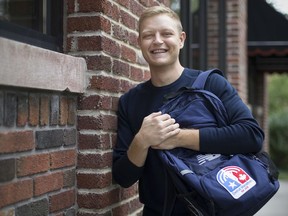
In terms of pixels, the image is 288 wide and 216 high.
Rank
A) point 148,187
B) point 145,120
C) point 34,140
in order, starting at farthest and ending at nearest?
point 148,187, point 145,120, point 34,140

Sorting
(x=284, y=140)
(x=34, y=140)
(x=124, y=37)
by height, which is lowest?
(x=284, y=140)

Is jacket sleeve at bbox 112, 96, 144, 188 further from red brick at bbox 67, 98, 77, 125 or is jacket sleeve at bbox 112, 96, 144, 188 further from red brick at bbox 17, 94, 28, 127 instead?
red brick at bbox 17, 94, 28, 127

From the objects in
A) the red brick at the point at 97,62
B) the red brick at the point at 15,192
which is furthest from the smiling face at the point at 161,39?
the red brick at the point at 15,192

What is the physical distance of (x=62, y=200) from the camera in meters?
2.42

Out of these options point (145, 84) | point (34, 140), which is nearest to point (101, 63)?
point (145, 84)

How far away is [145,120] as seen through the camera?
236cm

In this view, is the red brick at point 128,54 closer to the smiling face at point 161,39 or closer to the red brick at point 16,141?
the smiling face at point 161,39

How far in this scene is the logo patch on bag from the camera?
6.99ft

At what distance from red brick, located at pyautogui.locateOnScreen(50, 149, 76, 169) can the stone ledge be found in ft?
1.02

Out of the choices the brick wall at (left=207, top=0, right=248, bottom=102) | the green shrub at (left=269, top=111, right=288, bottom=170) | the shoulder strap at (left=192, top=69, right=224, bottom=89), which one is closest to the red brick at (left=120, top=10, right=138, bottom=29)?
the shoulder strap at (left=192, top=69, right=224, bottom=89)

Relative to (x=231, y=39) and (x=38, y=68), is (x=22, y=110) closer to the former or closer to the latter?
(x=38, y=68)

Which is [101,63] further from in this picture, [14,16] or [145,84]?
[14,16]

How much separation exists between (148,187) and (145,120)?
39 cm

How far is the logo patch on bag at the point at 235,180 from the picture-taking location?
2.13 m
